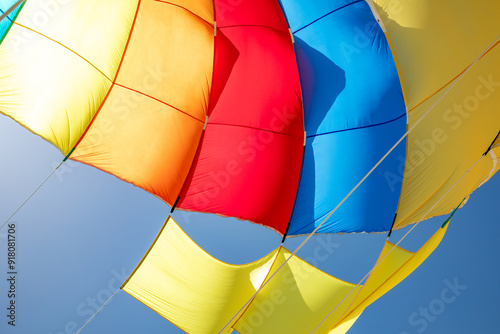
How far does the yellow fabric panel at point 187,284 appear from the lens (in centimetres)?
557

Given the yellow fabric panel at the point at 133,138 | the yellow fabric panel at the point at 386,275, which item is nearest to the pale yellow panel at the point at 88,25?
the yellow fabric panel at the point at 133,138

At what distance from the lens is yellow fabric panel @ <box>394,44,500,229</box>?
216 inches

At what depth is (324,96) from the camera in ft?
18.7

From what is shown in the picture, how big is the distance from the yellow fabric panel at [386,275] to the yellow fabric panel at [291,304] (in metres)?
0.15

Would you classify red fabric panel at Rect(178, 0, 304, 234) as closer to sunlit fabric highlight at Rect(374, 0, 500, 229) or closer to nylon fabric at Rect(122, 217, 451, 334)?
nylon fabric at Rect(122, 217, 451, 334)

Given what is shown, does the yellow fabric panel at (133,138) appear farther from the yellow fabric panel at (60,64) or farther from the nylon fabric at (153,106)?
the yellow fabric panel at (60,64)

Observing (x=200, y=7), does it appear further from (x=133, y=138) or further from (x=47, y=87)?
(x=47, y=87)

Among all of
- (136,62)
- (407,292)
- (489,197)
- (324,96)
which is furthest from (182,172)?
(489,197)

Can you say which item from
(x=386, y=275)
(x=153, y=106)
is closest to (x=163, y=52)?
(x=153, y=106)

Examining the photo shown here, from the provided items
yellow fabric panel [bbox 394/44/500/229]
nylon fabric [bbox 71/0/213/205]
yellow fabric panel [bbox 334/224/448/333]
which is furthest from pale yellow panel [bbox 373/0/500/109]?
nylon fabric [bbox 71/0/213/205]

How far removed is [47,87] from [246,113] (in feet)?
6.31

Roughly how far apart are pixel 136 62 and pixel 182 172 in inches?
46.3

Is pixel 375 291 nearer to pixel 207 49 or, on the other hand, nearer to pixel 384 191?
pixel 384 191

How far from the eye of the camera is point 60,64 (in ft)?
17.2
